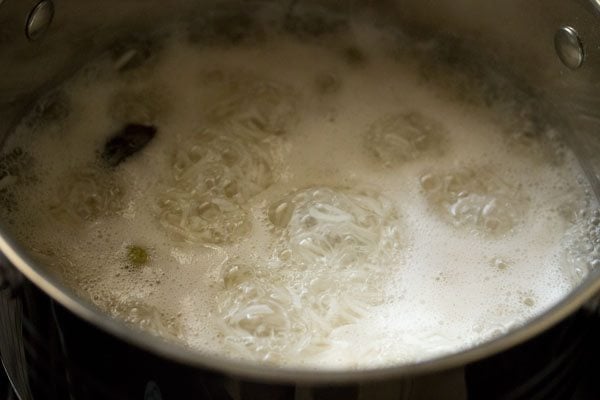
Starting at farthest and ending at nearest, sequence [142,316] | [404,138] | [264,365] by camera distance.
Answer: [404,138] < [142,316] < [264,365]

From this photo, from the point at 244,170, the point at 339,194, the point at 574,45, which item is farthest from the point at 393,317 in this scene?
the point at 574,45

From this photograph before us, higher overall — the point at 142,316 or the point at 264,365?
the point at 264,365

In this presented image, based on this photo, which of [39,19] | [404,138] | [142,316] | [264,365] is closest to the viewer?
[264,365]

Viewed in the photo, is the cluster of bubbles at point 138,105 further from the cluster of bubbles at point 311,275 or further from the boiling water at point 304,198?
the cluster of bubbles at point 311,275

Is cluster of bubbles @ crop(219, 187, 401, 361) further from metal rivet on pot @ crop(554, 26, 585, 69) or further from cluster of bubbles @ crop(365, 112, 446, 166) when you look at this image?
metal rivet on pot @ crop(554, 26, 585, 69)

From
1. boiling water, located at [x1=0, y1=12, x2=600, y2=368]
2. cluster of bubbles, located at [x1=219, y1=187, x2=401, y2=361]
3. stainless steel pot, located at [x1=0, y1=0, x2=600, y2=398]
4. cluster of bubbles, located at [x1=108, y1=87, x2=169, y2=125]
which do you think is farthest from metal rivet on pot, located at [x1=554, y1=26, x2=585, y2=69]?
cluster of bubbles, located at [x1=108, y1=87, x2=169, y2=125]

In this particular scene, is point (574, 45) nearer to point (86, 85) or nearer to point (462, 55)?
point (462, 55)

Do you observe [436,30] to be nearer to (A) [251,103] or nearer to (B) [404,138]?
(B) [404,138]

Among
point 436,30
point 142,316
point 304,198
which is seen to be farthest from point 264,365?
point 436,30

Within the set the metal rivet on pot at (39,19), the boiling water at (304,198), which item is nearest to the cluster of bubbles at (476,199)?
the boiling water at (304,198)
